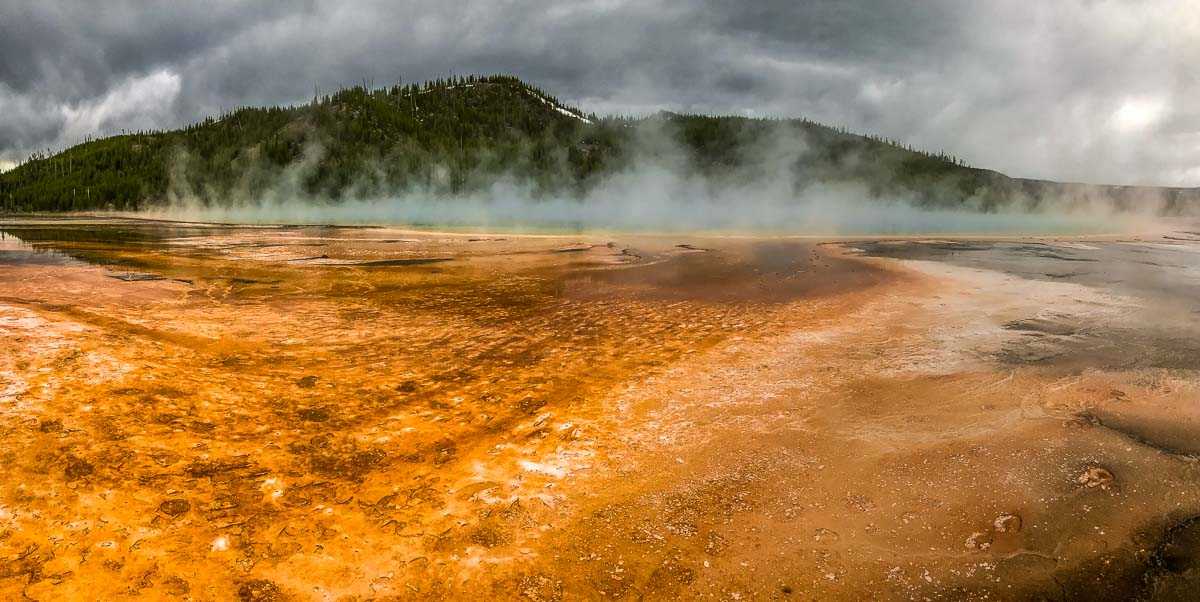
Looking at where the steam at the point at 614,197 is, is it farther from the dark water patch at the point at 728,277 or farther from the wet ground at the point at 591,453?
the wet ground at the point at 591,453

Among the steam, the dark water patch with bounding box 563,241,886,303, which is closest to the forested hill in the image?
the steam

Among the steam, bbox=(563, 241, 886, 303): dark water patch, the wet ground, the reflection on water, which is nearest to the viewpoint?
the wet ground

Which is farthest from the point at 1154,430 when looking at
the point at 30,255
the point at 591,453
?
the point at 30,255

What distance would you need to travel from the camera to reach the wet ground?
2990 millimetres

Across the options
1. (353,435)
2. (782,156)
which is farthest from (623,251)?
(782,156)

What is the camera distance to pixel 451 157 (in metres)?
129

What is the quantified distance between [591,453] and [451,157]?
434 feet

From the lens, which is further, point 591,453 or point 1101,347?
point 1101,347

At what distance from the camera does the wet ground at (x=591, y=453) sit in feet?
9.81

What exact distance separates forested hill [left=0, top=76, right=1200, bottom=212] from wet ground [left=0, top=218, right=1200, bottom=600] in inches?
4175

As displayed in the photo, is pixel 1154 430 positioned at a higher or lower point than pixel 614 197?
lower

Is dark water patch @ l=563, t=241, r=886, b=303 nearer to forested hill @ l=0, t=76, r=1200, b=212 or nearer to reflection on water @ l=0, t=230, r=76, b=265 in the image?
reflection on water @ l=0, t=230, r=76, b=265

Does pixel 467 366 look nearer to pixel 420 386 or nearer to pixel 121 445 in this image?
pixel 420 386

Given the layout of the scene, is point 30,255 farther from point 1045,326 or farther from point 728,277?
point 1045,326
